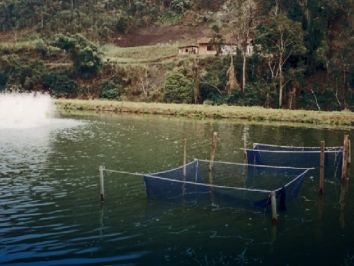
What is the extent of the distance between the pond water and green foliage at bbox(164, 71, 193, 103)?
50480 millimetres

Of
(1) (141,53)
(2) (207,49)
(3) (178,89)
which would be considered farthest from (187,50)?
(3) (178,89)

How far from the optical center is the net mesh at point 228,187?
818 inches

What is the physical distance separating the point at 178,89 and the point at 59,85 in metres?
27.6

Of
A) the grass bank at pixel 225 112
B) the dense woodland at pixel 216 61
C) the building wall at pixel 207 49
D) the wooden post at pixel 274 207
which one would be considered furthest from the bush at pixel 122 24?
the wooden post at pixel 274 207

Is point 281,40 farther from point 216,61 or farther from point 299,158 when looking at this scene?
point 299,158

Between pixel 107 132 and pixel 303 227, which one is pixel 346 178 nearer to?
pixel 303 227

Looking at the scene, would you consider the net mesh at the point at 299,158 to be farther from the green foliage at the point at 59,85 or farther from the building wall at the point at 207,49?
the building wall at the point at 207,49

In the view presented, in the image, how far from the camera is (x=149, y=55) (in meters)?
112

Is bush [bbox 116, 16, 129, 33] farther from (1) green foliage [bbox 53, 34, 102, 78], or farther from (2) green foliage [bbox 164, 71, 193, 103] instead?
(2) green foliage [bbox 164, 71, 193, 103]

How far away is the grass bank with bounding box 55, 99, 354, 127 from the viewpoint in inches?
2505

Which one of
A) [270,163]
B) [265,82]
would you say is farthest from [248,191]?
[265,82]

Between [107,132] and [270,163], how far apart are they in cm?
2401

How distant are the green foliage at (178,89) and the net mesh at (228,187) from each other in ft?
189

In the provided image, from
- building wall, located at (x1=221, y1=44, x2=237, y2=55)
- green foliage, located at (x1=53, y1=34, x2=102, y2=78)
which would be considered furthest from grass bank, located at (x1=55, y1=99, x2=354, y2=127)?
building wall, located at (x1=221, y1=44, x2=237, y2=55)
